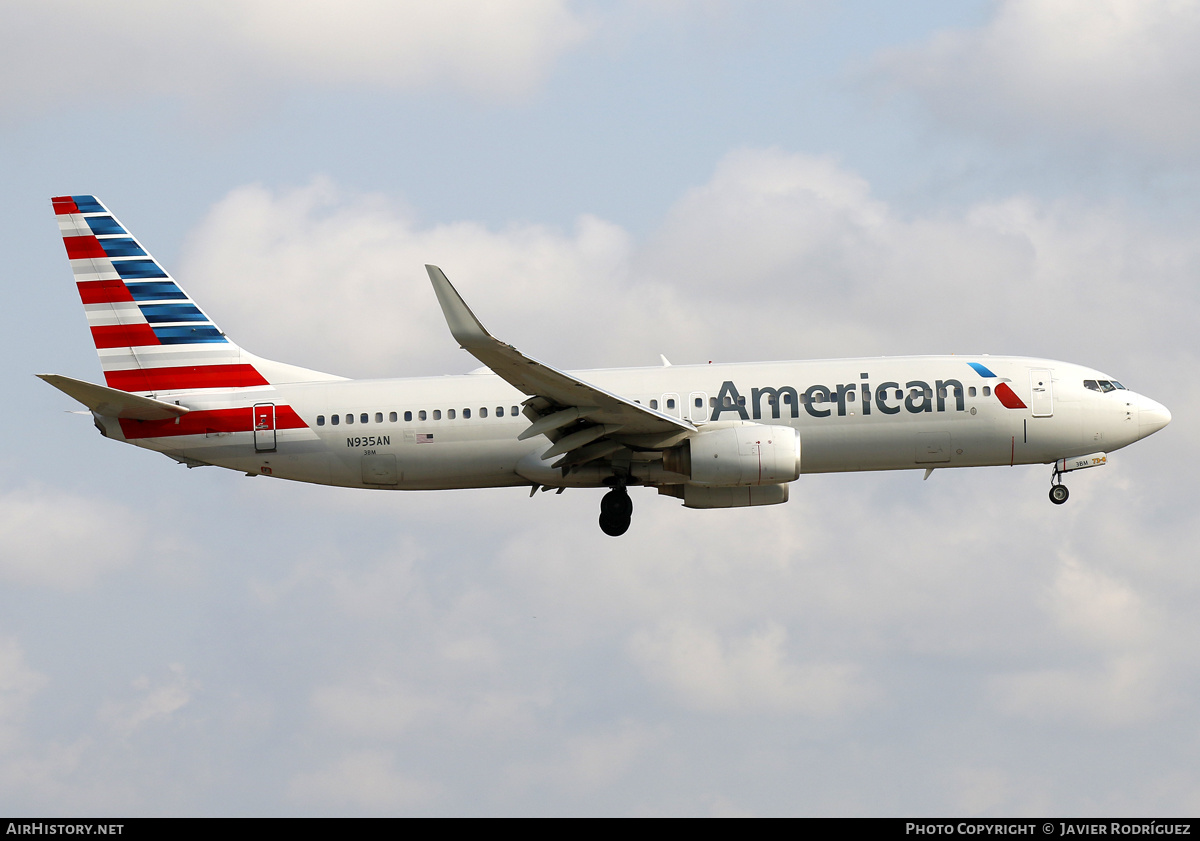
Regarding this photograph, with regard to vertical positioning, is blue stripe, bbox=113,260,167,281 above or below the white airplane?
above

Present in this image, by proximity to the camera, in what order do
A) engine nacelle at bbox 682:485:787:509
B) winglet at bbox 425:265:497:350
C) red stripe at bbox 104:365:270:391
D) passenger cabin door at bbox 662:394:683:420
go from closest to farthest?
winglet at bbox 425:265:497:350, passenger cabin door at bbox 662:394:683:420, engine nacelle at bbox 682:485:787:509, red stripe at bbox 104:365:270:391

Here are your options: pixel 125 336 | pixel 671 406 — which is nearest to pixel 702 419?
pixel 671 406

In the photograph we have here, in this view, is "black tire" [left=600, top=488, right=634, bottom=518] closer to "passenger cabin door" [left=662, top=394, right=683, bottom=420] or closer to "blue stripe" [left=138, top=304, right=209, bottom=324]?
"passenger cabin door" [left=662, top=394, right=683, bottom=420]

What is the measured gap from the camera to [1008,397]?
36344 mm

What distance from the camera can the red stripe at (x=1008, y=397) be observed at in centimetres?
3631

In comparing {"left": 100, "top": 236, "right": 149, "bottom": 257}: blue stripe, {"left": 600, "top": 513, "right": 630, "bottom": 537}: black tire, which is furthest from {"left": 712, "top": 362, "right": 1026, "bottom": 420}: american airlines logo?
{"left": 100, "top": 236, "right": 149, "bottom": 257}: blue stripe

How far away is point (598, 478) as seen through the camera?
36688 millimetres

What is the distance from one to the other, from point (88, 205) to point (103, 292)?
3011 mm

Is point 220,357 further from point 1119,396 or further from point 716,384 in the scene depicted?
point 1119,396

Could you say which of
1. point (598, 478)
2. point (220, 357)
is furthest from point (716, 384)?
point (220, 357)

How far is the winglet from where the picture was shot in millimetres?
29281

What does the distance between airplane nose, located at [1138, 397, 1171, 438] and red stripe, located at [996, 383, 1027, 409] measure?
3815mm

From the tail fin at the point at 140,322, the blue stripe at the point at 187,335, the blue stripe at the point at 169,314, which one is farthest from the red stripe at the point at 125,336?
the blue stripe at the point at 169,314

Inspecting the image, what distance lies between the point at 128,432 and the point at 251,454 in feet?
11.2
